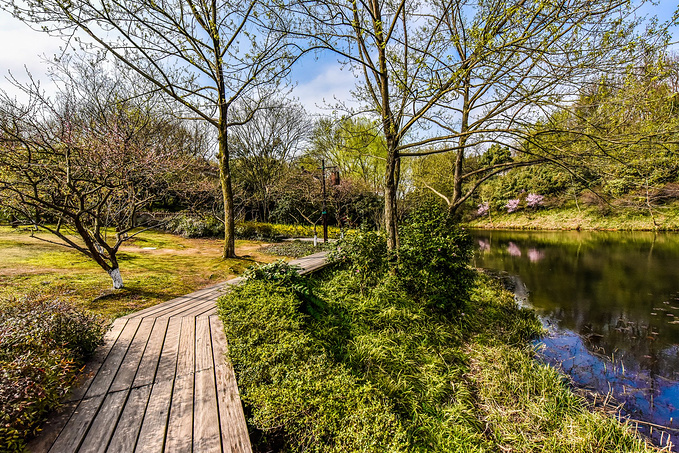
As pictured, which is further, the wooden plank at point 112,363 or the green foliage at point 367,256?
the green foliage at point 367,256

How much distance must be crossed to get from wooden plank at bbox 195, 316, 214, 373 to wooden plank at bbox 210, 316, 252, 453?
57 millimetres

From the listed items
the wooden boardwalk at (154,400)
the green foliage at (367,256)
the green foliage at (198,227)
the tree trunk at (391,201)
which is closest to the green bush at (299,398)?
the wooden boardwalk at (154,400)

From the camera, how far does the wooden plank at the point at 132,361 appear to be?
2.31 metres

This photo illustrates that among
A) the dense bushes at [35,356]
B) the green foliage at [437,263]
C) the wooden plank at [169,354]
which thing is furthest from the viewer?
the green foliage at [437,263]

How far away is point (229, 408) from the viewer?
2070 millimetres

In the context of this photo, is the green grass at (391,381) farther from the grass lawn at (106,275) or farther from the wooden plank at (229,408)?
the grass lawn at (106,275)

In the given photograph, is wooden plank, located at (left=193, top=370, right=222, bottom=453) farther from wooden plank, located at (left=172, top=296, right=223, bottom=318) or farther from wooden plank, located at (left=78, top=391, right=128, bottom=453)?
wooden plank, located at (left=172, top=296, right=223, bottom=318)

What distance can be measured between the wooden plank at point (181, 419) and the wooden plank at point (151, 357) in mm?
281

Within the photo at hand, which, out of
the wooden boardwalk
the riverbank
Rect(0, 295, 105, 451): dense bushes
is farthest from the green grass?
the riverbank

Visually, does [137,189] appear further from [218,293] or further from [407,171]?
[407,171]

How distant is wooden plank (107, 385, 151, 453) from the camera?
1.71 meters

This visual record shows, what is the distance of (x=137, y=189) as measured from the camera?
18.2 feet

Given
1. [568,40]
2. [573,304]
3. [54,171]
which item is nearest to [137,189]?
[54,171]

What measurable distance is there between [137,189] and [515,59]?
8.08m
